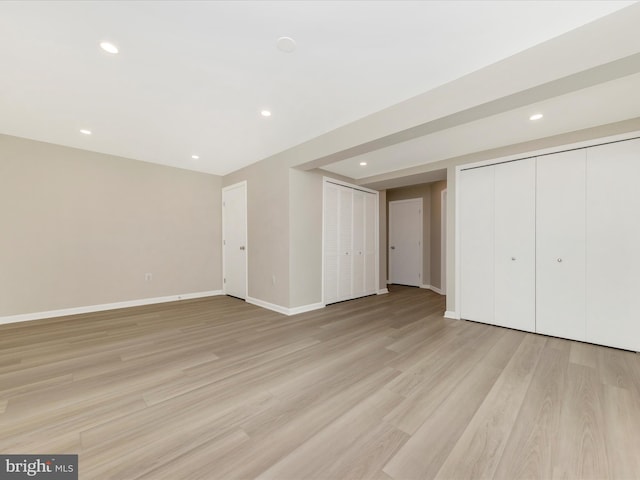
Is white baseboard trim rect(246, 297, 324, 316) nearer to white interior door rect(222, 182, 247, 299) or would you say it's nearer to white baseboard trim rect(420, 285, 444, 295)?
white interior door rect(222, 182, 247, 299)

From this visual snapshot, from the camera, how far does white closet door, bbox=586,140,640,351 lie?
2.55 m

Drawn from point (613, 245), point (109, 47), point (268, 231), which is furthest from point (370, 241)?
point (109, 47)

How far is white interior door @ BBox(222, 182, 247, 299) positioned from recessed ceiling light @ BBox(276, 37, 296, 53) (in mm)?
3183

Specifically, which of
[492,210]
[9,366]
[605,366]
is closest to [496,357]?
[605,366]

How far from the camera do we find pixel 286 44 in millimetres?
1760

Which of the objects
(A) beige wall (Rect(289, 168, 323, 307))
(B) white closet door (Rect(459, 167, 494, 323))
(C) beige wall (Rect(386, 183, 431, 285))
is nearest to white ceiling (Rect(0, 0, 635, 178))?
(B) white closet door (Rect(459, 167, 494, 323))

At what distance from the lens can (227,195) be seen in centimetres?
524

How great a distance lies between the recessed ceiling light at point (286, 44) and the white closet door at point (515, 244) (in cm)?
302

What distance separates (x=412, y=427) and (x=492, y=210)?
9.82ft

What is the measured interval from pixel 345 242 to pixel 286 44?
3.37m

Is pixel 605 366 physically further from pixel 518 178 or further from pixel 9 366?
pixel 9 366

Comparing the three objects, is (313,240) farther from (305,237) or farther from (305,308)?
(305,308)

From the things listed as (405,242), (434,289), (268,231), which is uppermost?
(268,231)

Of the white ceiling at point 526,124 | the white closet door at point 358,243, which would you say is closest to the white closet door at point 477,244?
the white ceiling at point 526,124
